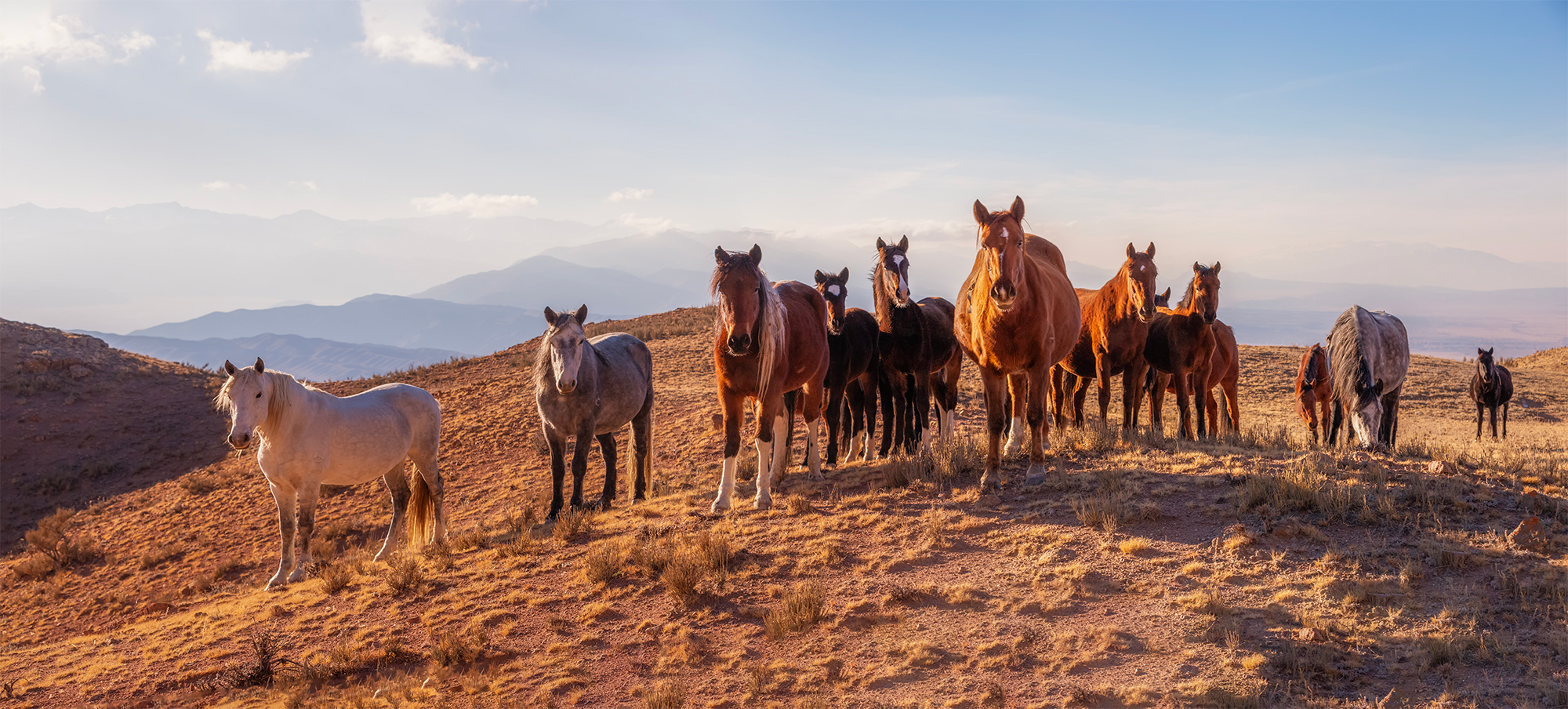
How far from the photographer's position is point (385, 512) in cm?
1285

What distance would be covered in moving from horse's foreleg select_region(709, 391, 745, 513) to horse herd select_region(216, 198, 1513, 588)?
21 millimetres

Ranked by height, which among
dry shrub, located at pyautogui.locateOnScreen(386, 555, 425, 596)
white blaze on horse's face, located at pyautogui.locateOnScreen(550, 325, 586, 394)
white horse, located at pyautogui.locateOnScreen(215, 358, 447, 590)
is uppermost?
white blaze on horse's face, located at pyautogui.locateOnScreen(550, 325, 586, 394)

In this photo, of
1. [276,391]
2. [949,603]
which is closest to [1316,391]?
[949,603]

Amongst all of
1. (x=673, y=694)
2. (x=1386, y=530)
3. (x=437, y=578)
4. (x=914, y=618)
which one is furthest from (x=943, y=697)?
(x=437, y=578)

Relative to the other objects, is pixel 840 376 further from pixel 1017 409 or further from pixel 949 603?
pixel 949 603

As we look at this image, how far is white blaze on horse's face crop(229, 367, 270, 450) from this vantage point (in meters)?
7.69

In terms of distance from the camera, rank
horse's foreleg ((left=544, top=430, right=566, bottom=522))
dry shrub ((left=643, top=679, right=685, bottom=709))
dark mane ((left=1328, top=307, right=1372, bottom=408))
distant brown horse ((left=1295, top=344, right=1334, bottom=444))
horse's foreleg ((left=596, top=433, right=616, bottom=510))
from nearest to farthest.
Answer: dry shrub ((left=643, top=679, right=685, bottom=709)), dark mane ((left=1328, top=307, right=1372, bottom=408)), horse's foreleg ((left=544, top=430, right=566, bottom=522)), horse's foreleg ((left=596, top=433, right=616, bottom=510)), distant brown horse ((left=1295, top=344, right=1334, bottom=444))

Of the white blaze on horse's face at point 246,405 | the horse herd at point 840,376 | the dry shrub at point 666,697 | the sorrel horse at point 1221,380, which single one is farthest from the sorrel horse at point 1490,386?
the white blaze on horse's face at point 246,405

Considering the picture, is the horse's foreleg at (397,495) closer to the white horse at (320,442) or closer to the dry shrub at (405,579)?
the white horse at (320,442)

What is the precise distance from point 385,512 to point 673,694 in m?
10.1

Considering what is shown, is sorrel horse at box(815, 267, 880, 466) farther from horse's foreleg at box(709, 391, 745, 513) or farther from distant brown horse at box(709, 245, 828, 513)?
horse's foreleg at box(709, 391, 745, 513)

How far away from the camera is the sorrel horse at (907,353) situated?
10008mm

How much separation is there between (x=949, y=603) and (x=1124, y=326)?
6.37m

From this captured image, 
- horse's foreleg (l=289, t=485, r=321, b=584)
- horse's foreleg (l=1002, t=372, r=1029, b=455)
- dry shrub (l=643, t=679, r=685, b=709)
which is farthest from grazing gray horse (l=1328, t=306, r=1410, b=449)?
horse's foreleg (l=289, t=485, r=321, b=584)
